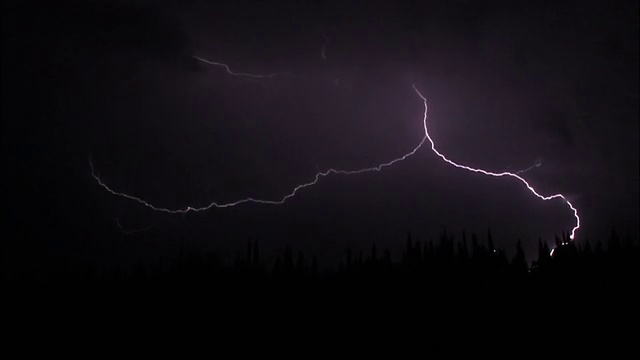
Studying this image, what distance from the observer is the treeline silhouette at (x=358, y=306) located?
13789 mm

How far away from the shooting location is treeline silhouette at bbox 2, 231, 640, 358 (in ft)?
45.2

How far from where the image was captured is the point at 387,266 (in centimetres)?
2072

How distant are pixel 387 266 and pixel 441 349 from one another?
6.43 metres

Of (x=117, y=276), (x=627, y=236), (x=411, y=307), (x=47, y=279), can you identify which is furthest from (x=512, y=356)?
(x=47, y=279)

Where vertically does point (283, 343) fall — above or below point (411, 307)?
below

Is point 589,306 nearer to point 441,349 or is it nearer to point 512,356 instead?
point 512,356

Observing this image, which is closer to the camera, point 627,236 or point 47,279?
point 627,236

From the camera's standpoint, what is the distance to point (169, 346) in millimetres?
17734

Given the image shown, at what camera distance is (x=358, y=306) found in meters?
18.0

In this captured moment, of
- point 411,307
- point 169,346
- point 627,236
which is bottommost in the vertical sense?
point 169,346

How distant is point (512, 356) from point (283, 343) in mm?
7175

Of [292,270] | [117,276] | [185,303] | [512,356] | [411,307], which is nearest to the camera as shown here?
[512,356]

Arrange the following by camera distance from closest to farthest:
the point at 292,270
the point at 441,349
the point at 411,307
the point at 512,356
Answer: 1. the point at 512,356
2. the point at 441,349
3. the point at 411,307
4. the point at 292,270

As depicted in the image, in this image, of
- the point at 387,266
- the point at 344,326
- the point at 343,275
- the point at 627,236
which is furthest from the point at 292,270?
the point at 627,236
